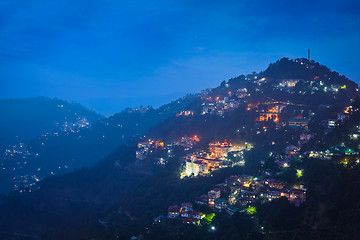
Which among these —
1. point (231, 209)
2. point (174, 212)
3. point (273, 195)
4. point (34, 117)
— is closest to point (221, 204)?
point (231, 209)

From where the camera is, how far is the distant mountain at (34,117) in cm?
7506

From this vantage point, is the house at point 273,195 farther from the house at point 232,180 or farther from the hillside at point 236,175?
the house at point 232,180

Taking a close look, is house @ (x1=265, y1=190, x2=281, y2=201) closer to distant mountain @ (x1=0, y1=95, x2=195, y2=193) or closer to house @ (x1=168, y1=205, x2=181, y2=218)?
house @ (x1=168, y1=205, x2=181, y2=218)

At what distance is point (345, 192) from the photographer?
1667cm

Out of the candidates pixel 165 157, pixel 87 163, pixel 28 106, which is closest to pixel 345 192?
pixel 165 157

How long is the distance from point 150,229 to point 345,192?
12.2 metres

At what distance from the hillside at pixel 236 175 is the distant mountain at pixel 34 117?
3725cm

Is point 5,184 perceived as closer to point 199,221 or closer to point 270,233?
point 199,221

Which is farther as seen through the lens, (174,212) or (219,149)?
(219,149)

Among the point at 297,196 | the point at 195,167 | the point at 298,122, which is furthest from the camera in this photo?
the point at 298,122

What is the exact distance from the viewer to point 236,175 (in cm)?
2466

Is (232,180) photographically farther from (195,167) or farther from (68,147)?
(68,147)

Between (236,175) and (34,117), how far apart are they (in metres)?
79.7

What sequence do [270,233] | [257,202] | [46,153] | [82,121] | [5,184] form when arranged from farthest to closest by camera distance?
[82,121] < [46,153] < [5,184] < [257,202] < [270,233]
